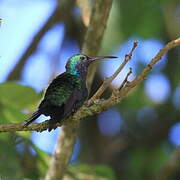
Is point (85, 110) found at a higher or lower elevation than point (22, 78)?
lower

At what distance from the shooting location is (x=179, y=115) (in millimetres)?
6598

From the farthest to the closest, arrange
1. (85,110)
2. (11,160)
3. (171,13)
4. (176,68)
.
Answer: (176,68)
(171,13)
(11,160)
(85,110)

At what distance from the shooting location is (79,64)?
4.30 m

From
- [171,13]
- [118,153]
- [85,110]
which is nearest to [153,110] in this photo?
[118,153]

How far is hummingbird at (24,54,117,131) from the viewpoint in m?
3.49

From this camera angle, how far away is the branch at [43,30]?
6328mm

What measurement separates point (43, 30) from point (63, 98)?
9.22 ft

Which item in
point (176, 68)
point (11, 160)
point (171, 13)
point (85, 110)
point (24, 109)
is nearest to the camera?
point (85, 110)

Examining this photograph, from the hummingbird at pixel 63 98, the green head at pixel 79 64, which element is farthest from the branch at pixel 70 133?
the hummingbird at pixel 63 98

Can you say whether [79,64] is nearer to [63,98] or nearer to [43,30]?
[63,98]

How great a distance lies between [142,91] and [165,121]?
21.5 inches

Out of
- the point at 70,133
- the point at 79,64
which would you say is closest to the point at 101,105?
the point at 79,64

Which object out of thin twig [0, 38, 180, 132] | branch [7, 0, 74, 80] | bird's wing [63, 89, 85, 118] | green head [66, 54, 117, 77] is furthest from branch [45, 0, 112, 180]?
branch [7, 0, 74, 80]

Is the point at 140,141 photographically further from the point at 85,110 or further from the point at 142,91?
the point at 85,110
